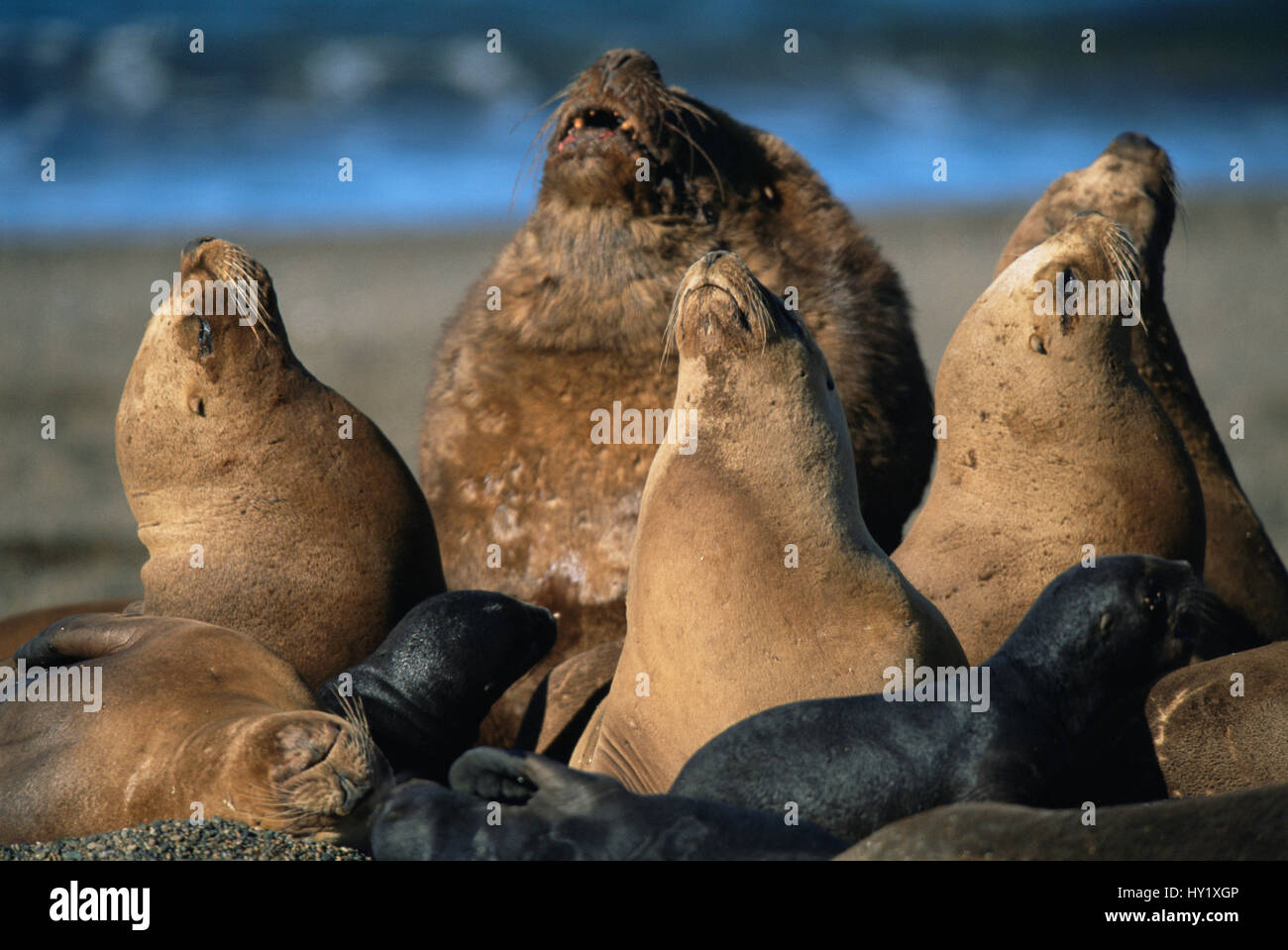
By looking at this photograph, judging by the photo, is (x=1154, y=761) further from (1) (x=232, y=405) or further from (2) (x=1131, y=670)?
(1) (x=232, y=405)

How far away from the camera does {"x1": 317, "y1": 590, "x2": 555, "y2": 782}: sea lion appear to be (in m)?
3.70

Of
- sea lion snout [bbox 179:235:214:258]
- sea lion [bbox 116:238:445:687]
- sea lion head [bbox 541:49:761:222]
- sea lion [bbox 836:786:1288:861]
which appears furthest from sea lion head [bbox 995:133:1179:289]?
sea lion [bbox 836:786:1288:861]

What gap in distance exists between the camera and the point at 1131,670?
130 inches

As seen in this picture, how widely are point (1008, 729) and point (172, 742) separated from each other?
1.74 m

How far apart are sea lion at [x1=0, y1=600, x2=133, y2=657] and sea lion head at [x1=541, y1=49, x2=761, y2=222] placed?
2060 mm

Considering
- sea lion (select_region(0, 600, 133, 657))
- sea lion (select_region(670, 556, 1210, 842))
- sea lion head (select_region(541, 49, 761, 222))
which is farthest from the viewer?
sea lion (select_region(0, 600, 133, 657))

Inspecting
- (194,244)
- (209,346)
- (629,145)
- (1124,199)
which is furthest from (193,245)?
(1124,199)

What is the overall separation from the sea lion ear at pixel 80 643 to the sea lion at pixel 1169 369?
2972mm

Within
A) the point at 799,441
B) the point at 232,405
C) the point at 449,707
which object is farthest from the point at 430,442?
the point at 799,441

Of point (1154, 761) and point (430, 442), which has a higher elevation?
point (430, 442)

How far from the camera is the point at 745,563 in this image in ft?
10.9

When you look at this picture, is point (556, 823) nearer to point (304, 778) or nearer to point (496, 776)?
point (496, 776)

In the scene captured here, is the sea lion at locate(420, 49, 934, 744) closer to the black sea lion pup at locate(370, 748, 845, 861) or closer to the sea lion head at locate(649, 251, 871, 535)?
the sea lion head at locate(649, 251, 871, 535)
